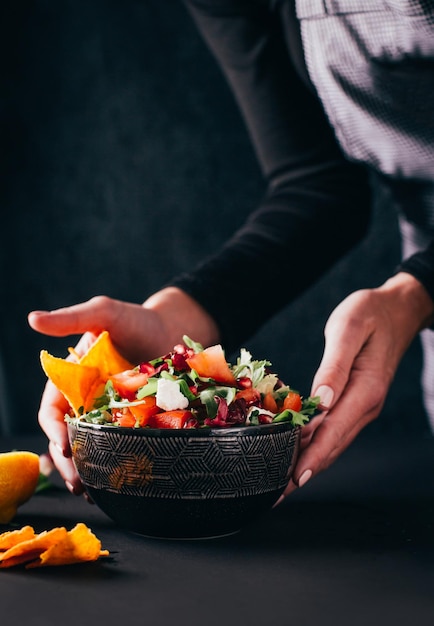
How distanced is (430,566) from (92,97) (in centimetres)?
259

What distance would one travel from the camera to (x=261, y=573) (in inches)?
30.5

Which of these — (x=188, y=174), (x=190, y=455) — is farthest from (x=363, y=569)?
(x=188, y=174)

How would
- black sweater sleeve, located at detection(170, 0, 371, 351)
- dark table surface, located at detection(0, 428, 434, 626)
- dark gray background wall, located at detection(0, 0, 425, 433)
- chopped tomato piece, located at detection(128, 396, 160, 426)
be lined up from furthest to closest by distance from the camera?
1. dark gray background wall, located at detection(0, 0, 425, 433)
2. black sweater sleeve, located at detection(170, 0, 371, 351)
3. chopped tomato piece, located at detection(128, 396, 160, 426)
4. dark table surface, located at detection(0, 428, 434, 626)

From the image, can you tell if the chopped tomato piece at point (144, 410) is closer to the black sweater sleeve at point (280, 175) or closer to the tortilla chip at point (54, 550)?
the tortilla chip at point (54, 550)

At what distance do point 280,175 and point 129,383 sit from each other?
86 cm

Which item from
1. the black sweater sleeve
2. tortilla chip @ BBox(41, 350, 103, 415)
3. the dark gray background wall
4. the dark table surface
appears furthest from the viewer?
the dark gray background wall

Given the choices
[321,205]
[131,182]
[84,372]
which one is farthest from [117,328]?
[131,182]

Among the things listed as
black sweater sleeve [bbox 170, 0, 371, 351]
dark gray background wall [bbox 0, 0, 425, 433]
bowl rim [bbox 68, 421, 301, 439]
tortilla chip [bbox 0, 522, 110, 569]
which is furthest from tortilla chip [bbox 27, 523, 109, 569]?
dark gray background wall [bbox 0, 0, 425, 433]

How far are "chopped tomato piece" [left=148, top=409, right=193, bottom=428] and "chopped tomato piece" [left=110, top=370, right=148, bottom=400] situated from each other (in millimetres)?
71

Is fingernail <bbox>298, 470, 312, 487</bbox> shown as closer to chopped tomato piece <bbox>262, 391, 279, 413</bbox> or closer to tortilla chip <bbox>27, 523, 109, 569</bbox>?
chopped tomato piece <bbox>262, 391, 279, 413</bbox>

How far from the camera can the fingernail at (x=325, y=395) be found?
1.12m

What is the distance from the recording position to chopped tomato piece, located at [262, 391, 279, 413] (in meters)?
0.96

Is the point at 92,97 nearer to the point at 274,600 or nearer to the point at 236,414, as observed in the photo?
the point at 236,414

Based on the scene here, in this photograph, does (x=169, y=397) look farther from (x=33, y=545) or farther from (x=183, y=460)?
(x=33, y=545)
